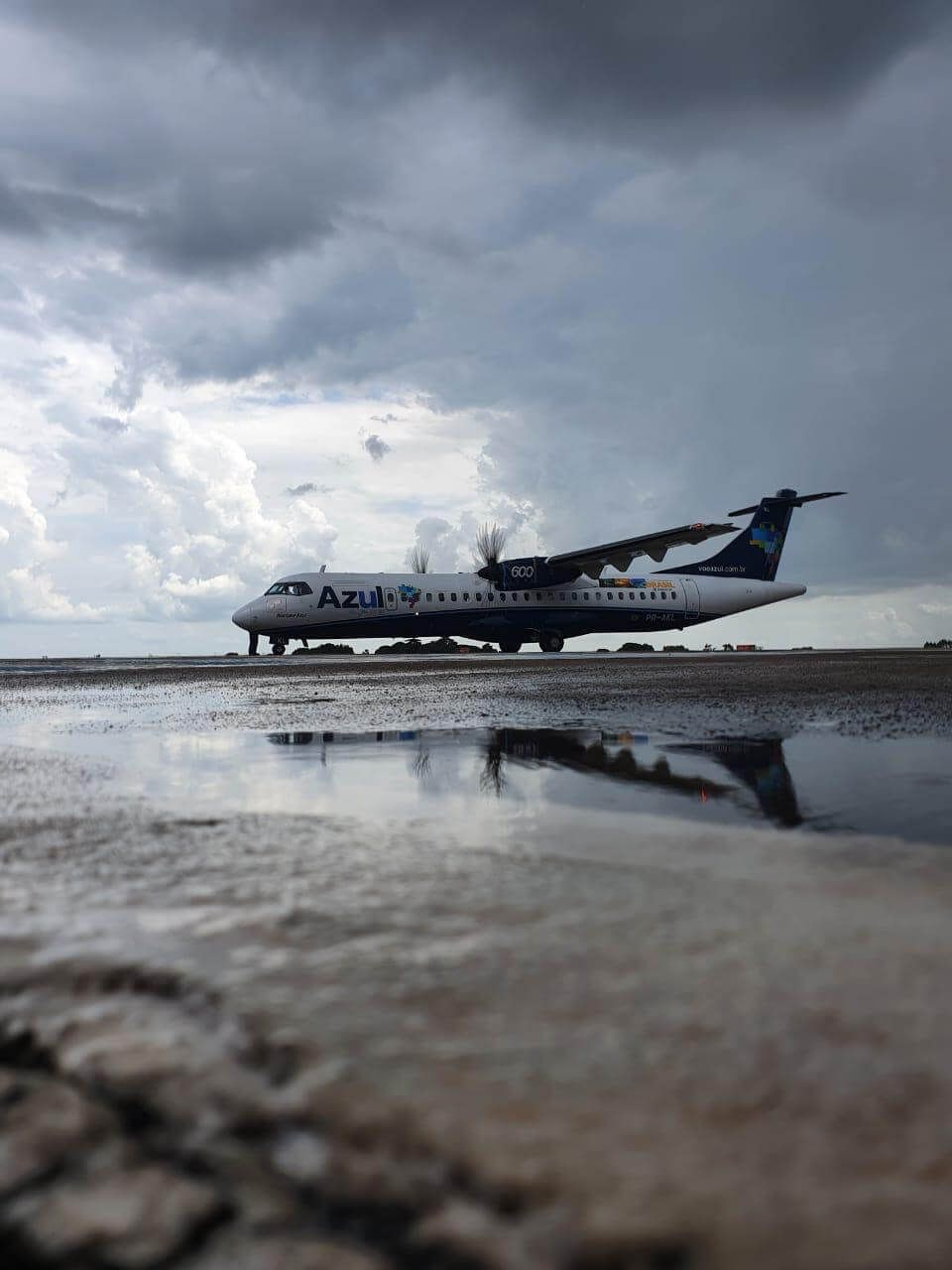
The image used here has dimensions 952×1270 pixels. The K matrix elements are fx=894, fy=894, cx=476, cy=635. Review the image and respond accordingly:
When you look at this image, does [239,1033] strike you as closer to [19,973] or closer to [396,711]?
[19,973]

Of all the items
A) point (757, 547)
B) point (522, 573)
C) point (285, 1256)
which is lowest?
point (285, 1256)

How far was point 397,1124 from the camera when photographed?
0.78 meters

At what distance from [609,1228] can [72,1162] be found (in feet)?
1.45

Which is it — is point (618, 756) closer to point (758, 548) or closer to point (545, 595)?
point (545, 595)

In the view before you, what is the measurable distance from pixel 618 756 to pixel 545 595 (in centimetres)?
2749

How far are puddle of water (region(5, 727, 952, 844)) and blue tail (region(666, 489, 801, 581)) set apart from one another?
32921mm

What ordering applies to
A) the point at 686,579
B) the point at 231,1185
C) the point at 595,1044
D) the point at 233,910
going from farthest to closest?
the point at 686,579 → the point at 233,910 → the point at 595,1044 → the point at 231,1185

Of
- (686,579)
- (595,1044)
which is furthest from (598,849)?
(686,579)

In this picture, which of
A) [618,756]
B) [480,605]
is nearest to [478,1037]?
[618,756]

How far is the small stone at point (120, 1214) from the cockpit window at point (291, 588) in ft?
85.8

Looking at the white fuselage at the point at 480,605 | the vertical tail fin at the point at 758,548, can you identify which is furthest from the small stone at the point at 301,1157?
the vertical tail fin at the point at 758,548

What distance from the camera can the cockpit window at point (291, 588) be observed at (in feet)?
86.4

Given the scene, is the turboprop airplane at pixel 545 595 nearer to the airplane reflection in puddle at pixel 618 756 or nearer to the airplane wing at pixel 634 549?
the airplane wing at pixel 634 549

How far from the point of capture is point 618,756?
143 inches
